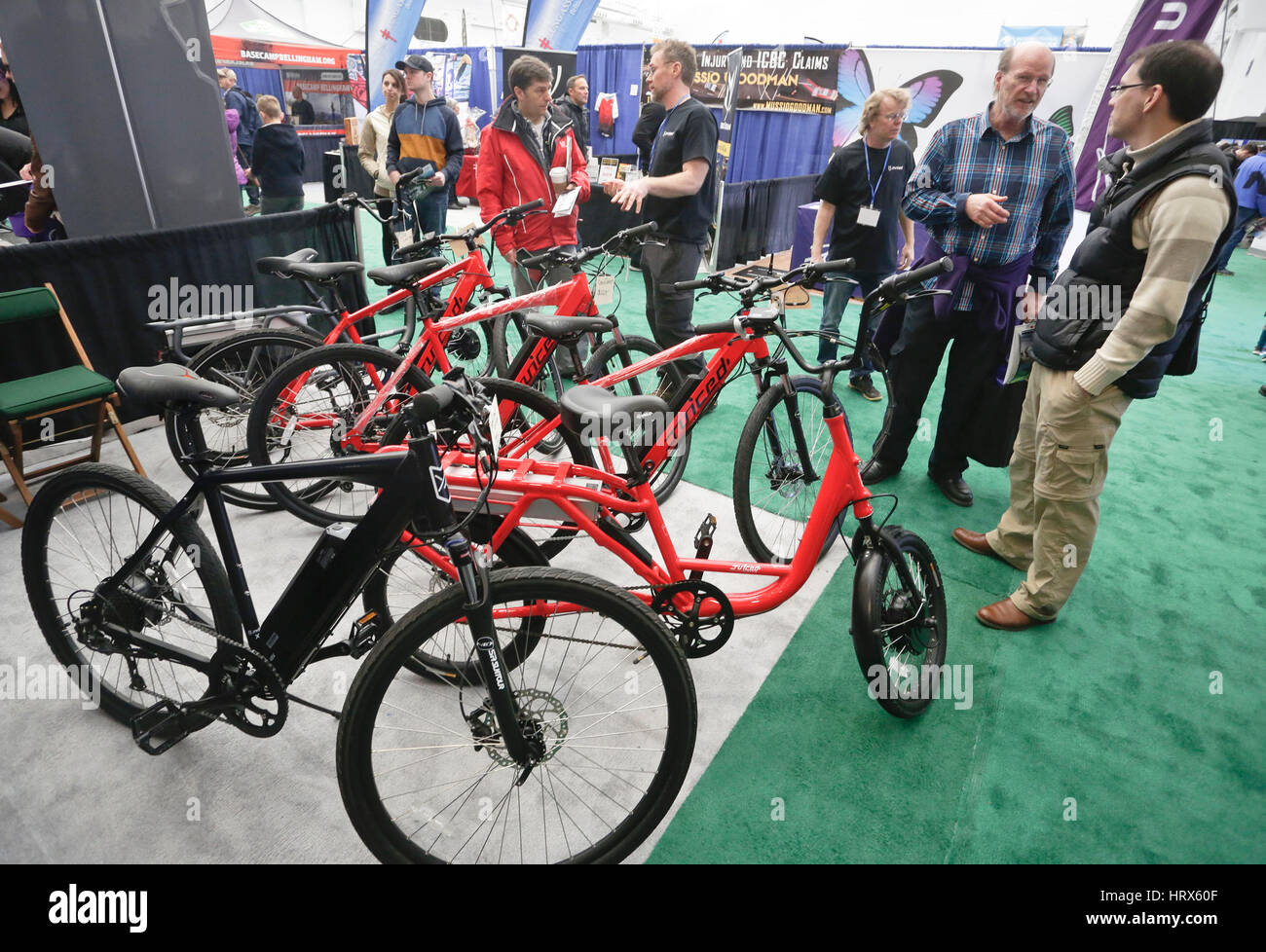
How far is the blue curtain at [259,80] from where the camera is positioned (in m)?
15.9

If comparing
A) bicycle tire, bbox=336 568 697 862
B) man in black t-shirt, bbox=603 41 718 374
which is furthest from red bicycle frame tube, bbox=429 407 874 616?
man in black t-shirt, bbox=603 41 718 374

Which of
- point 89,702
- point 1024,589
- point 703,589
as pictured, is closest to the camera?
point 703,589

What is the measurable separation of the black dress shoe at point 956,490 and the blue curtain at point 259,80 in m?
18.4

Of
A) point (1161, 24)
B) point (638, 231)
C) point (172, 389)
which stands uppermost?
point (1161, 24)

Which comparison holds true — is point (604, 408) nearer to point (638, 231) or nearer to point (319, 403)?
point (638, 231)

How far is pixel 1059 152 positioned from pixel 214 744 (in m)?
3.74

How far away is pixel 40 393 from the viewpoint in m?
2.90

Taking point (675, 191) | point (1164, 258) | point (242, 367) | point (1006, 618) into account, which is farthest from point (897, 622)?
point (242, 367)

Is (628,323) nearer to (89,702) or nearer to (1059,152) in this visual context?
(1059,152)

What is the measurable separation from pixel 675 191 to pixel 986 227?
1468 mm

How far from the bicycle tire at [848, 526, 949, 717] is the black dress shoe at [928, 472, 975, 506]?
1.32 meters

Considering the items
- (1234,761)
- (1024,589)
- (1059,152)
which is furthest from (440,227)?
(1234,761)
